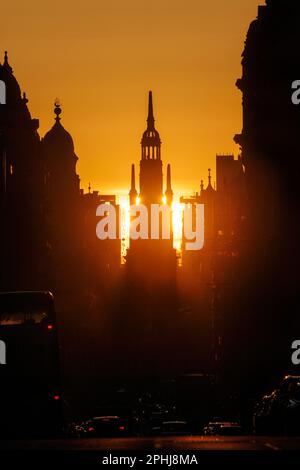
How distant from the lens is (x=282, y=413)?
119 ft

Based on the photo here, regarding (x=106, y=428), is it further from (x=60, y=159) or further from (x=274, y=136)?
(x=60, y=159)

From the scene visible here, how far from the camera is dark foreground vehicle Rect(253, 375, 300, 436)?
3481 cm

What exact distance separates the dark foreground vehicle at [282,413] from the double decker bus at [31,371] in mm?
5367

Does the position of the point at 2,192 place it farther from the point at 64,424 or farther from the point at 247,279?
the point at 64,424

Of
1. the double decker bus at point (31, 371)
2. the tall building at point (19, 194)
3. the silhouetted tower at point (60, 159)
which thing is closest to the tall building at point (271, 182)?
the tall building at point (19, 194)

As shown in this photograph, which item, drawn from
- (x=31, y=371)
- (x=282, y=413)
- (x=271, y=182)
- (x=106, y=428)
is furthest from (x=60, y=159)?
(x=282, y=413)

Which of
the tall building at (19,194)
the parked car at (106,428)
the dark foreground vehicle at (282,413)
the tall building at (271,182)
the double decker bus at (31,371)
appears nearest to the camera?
the dark foreground vehicle at (282,413)

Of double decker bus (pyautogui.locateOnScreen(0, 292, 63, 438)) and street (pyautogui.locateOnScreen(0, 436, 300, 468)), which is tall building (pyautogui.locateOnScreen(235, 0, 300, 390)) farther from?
street (pyautogui.locateOnScreen(0, 436, 300, 468))

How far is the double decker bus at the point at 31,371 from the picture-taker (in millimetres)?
36406

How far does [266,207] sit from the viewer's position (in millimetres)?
100500

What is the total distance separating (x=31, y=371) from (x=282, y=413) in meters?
6.15

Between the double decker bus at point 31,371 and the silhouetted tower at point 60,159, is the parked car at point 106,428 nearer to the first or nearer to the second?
the double decker bus at point 31,371
